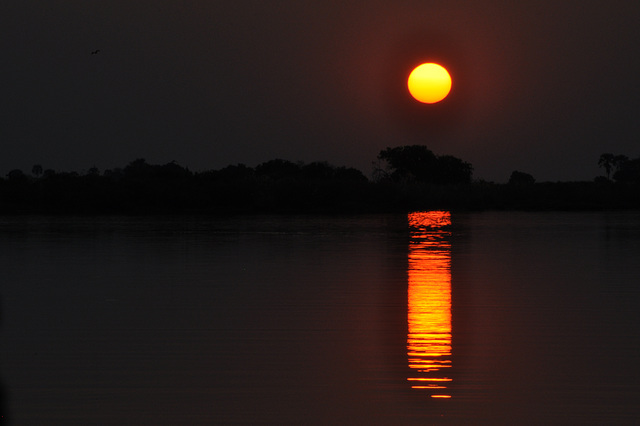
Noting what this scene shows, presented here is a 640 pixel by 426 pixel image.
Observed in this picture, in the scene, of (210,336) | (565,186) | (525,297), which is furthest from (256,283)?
(565,186)

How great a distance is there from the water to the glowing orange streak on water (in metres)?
0.03

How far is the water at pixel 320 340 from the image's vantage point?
704 cm

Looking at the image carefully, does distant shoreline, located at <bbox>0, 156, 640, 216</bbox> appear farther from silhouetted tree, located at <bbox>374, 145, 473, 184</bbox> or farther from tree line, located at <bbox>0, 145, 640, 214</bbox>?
silhouetted tree, located at <bbox>374, 145, 473, 184</bbox>

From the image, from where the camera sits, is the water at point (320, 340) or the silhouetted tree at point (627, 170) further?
the silhouetted tree at point (627, 170)

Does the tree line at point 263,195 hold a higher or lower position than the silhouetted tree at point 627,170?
lower

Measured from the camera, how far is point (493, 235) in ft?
100

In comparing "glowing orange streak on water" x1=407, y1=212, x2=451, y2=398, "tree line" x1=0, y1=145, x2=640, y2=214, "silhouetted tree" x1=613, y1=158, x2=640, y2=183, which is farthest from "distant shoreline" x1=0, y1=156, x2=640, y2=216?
"silhouetted tree" x1=613, y1=158, x2=640, y2=183

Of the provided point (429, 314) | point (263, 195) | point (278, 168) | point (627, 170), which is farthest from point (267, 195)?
point (627, 170)

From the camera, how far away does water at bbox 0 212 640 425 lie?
23.1 feet

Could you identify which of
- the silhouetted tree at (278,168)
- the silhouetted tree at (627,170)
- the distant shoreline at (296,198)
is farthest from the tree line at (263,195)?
the silhouetted tree at (627,170)

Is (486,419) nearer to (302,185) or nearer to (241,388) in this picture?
(241,388)

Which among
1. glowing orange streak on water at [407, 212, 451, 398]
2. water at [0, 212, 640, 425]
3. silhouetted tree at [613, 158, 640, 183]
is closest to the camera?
water at [0, 212, 640, 425]

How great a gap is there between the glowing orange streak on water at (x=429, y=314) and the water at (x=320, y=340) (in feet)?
0.10

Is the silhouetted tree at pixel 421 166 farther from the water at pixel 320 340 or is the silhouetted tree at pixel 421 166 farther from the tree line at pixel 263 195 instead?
the water at pixel 320 340
